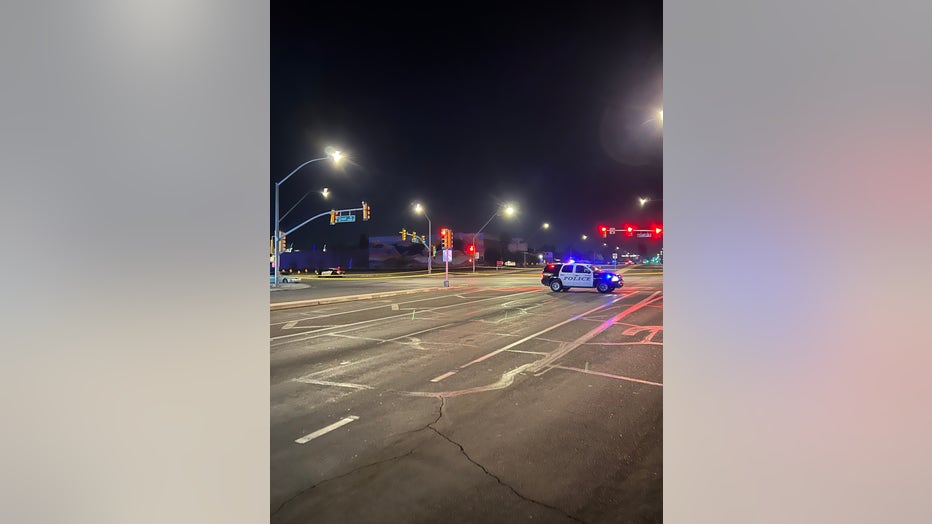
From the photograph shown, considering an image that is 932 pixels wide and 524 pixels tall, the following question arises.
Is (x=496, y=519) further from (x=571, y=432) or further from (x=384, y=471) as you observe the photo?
(x=571, y=432)

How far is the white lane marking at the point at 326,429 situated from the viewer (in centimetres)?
326

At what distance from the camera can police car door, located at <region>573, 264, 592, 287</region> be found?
1725 cm

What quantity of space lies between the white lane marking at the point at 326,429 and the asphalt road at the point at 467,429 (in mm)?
20

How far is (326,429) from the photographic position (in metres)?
3.46

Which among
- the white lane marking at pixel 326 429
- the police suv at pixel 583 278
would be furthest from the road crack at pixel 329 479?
the police suv at pixel 583 278

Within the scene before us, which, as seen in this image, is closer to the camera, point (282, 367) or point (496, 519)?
point (496, 519)

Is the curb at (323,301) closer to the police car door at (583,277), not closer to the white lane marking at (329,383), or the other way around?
the white lane marking at (329,383)
